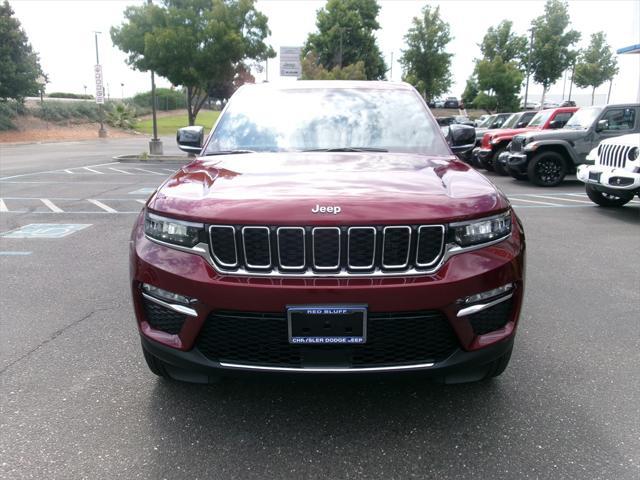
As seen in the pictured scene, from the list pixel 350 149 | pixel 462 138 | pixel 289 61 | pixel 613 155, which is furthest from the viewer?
pixel 289 61

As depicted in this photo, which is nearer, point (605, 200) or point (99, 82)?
point (605, 200)

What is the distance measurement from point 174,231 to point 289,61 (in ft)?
79.6

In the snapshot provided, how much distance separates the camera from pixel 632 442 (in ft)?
8.42

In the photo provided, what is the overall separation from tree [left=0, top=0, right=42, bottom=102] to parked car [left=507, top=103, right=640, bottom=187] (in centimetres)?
3970

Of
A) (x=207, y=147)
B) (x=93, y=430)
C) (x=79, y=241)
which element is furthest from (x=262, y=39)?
(x=93, y=430)

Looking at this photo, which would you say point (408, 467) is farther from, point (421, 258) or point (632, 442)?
point (632, 442)

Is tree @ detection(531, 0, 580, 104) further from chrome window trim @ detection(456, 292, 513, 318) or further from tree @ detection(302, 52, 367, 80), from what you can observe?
chrome window trim @ detection(456, 292, 513, 318)

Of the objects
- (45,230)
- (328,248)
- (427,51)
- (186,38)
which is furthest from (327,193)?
(427,51)

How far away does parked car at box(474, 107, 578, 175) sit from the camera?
14.4 meters

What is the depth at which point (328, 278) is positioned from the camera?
7.59 feet

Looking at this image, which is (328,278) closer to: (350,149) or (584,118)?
(350,149)

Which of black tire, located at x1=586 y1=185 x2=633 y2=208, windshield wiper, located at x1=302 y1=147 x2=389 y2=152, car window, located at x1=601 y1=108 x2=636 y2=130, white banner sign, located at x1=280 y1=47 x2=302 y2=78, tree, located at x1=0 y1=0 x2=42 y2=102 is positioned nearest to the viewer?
windshield wiper, located at x1=302 y1=147 x2=389 y2=152

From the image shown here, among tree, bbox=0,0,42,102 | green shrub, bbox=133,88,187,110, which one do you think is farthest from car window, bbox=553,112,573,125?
green shrub, bbox=133,88,187,110

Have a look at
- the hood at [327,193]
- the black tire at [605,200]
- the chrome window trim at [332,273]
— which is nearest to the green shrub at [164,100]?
the black tire at [605,200]
